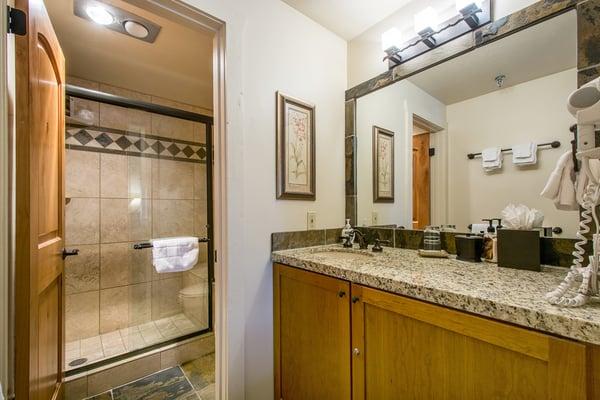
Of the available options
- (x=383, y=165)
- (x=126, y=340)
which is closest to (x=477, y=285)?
(x=383, y=165)

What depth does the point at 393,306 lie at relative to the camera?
88 centimetres

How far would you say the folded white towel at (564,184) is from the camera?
89cm

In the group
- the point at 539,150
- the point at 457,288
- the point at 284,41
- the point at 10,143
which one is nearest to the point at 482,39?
the point at 539,150

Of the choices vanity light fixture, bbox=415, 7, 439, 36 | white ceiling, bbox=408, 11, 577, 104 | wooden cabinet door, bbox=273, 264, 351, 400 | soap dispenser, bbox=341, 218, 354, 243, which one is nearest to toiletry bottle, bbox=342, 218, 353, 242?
soap dispenser, bbox=341, 218, 354, 243

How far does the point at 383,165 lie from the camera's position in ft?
5.67

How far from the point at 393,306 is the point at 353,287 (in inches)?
6.9

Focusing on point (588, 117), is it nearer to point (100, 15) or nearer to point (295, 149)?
point (295, 149)

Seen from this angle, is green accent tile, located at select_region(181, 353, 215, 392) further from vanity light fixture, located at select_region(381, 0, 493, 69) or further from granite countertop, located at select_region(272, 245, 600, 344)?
vanity light fixture, located at select_region(381, 0, 493, 69)

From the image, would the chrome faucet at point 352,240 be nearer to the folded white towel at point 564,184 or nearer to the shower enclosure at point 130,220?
the folded white towel at point 564,184

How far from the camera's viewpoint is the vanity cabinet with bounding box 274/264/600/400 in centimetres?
60

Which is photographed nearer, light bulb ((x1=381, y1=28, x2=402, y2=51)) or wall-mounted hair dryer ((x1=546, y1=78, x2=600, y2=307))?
wall-mounted hair dryer ((x1=546, y1=78, x2=600, y2=307))

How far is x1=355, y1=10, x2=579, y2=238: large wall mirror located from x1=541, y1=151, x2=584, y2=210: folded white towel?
0.52 ft

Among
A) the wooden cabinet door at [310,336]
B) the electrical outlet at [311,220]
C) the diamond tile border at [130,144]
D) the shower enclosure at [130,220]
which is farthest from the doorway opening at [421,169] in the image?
the diamond tile border at [130,144]

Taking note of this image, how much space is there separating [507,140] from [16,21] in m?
1.85
